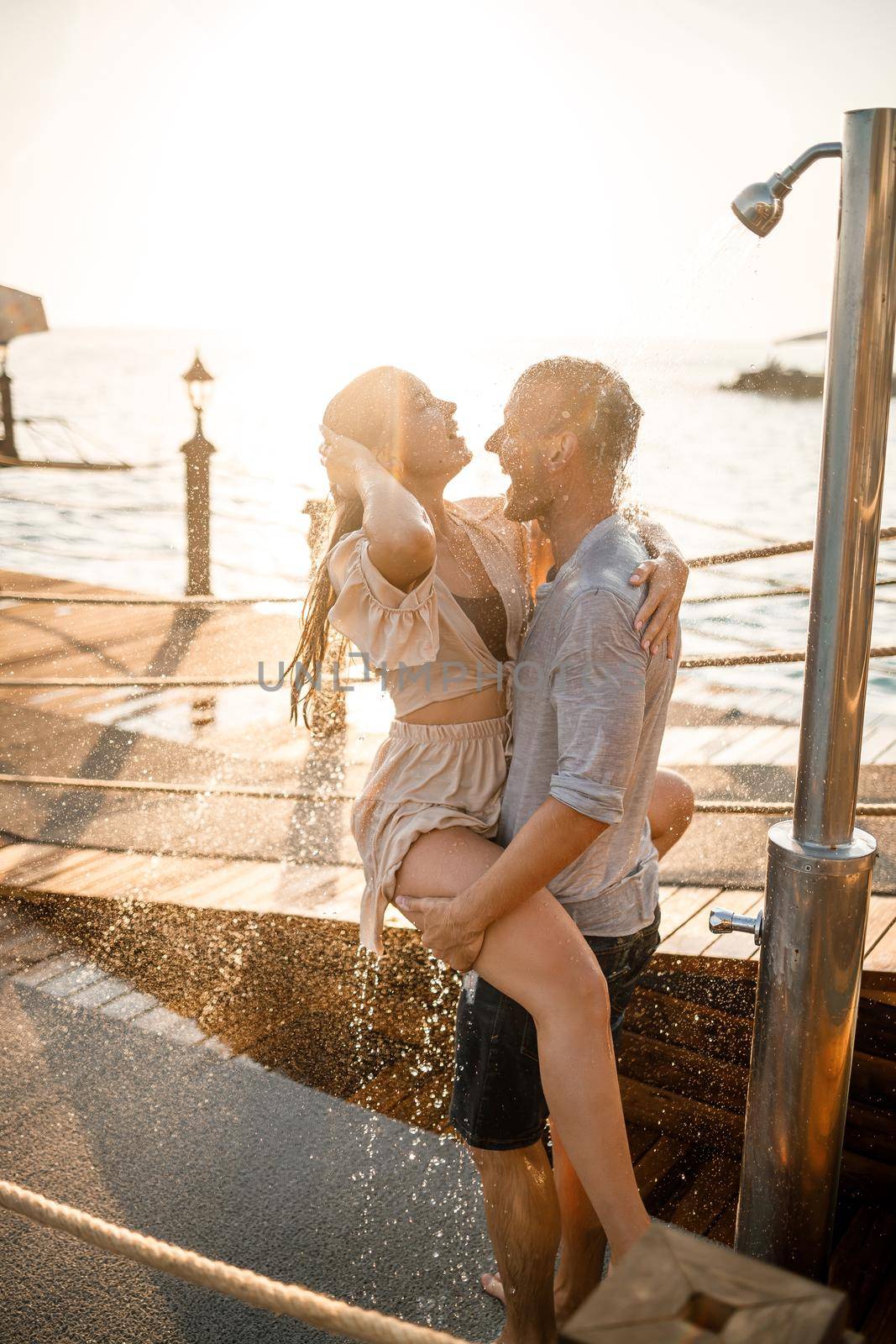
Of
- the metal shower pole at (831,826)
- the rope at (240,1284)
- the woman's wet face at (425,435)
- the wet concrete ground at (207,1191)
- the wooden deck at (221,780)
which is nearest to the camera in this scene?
the rope at (240,1284)

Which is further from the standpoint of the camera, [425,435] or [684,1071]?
[684,1071]

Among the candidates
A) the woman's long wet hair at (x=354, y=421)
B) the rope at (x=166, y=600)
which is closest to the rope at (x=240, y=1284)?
the woman's long wet hair at (x=354, y=421)

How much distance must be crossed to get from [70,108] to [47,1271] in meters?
10.8

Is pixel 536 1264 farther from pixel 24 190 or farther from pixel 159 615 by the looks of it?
pixel 24 190

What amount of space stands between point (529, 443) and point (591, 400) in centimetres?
11

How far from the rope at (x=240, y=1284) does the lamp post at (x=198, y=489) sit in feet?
16.6

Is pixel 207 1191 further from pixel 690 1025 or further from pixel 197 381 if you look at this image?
pixel 197 381

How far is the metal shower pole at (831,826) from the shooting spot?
1.23 m

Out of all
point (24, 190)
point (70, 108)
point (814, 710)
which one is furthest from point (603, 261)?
point (24, 190)

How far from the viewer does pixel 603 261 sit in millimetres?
5676

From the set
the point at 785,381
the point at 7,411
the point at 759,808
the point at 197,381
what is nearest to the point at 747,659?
the point at 759,808

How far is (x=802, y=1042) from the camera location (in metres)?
1.38

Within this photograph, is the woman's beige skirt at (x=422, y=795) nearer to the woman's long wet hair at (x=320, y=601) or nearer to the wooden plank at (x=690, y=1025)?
the woman's long wet hair at (x=320, y=601)

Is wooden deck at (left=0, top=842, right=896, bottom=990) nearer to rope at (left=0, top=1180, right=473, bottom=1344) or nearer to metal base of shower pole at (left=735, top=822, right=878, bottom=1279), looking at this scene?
metal base of shower pole at (left=735, top=822, right=878, bottom=1279)
